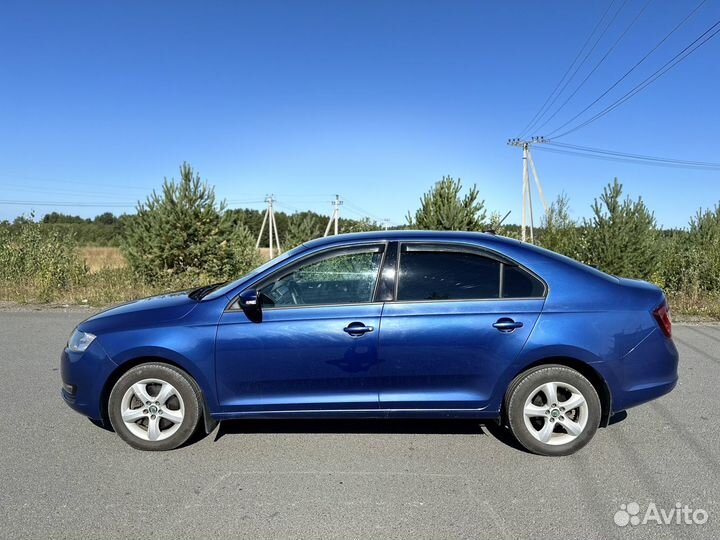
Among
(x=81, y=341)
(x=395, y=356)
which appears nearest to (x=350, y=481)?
(x=395, y=356)

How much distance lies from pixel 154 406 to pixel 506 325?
256cm

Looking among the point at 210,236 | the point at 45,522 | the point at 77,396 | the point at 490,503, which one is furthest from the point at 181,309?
the point at 210,236

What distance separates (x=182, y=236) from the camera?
46.1 ft

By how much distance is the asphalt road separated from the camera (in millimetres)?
2666

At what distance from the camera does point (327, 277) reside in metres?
3.74

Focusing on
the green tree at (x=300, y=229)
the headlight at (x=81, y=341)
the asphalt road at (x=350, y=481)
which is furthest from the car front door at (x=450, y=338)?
the green tree at (x=300, y=229)

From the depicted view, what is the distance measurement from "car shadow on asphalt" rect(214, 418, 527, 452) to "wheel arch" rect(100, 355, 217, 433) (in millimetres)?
338

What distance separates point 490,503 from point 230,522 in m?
1.49

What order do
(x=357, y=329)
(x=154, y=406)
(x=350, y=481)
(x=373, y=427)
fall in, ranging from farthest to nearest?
(x=373, y=427), (x=154, y=406), (x=357, y=329), (x=350, y=481)

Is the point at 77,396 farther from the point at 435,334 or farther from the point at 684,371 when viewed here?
the point at 684,371

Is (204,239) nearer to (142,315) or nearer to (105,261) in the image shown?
(105,261)

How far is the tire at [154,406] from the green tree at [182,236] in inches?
428

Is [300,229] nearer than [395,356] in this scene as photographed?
No

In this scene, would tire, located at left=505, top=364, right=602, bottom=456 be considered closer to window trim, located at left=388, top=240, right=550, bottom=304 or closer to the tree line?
window trim, located at left=388, top=240, right=550, bottom=304
